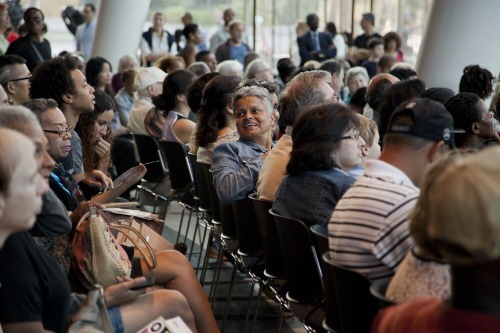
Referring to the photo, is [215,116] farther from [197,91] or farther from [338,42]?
[338,42]

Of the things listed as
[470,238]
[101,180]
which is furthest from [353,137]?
[470,238]

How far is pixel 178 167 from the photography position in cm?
659

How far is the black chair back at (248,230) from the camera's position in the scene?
464 cm

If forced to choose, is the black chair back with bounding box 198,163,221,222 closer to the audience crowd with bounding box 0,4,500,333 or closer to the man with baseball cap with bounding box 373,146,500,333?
the audience crowd with bounding box 0,4,500,333

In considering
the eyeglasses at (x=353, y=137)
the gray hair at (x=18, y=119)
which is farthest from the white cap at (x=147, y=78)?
the gray hair at (x=18, y=119)

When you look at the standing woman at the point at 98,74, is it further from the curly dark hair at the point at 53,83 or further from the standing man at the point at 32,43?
the curly dark hair at the point at 53,83

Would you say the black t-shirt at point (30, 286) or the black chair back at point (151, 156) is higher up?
the black t-shirt at point (30, 286)

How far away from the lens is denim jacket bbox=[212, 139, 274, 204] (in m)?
4.89

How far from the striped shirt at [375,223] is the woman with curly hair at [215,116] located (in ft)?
9.16

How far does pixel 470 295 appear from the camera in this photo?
189 centimetres

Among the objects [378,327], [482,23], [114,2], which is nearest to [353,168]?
[378,327]

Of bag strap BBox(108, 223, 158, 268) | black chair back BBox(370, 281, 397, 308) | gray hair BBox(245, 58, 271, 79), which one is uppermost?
black chair back BBox(370, 281, 397, 308)

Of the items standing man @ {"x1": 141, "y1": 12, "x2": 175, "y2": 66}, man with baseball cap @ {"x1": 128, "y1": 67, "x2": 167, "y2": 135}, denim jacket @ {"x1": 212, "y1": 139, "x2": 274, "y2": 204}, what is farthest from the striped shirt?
standing man @ {"x1": 141, "y1": 12, "x2": 175, "y2": 66}

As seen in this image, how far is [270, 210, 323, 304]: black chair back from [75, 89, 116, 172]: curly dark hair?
1986mm
